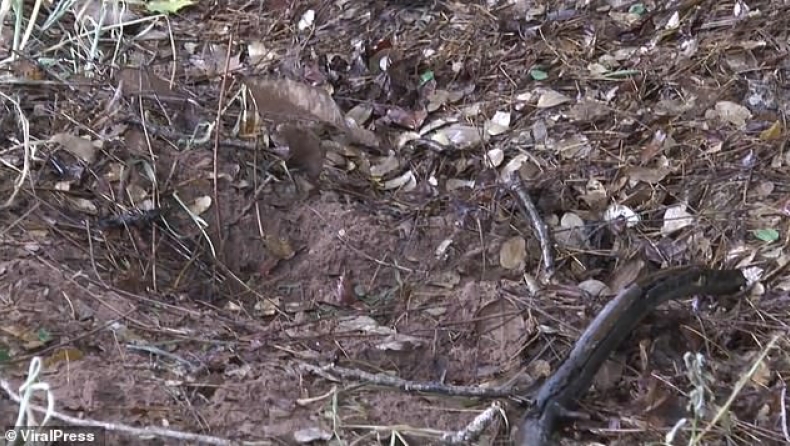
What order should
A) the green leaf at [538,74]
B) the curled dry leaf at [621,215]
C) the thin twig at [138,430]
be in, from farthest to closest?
1. the green leaf at [538,74]
2. the curled dry leaf at [621,215]
3. the thin twig at [138,430]

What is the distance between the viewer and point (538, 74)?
8.89 feet

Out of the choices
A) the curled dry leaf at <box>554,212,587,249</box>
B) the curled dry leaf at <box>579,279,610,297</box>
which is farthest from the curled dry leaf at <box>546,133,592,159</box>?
the curled dry leaf at <box>579,279,610,297</box>

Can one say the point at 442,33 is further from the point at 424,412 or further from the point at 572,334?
the point at 424,412

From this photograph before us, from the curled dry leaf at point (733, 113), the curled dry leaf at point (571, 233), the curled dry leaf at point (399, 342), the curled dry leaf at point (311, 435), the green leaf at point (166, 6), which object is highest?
the green leaf at point (166, 6)

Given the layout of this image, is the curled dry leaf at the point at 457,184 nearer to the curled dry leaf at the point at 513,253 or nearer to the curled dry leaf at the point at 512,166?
the curled dry leaf at the point at 512,166

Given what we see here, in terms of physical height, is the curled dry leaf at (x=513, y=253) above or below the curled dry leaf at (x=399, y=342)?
below

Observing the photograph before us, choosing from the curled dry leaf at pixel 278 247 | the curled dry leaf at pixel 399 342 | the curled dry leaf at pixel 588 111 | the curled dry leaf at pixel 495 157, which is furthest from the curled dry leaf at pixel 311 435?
the curled dry leaf at pixel 588 111

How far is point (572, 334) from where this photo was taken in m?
1.80

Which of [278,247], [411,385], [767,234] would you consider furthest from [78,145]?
[767,234]

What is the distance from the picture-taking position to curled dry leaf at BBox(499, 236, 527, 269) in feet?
6.82

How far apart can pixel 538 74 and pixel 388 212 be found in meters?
0.79

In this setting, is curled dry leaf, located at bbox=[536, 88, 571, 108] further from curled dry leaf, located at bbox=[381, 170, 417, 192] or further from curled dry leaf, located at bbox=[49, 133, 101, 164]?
curled dry leaf, located at bbox=[49, 133, 101, 164]

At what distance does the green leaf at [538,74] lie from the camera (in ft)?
8.84

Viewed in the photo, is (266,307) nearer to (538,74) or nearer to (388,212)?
(388,212)
